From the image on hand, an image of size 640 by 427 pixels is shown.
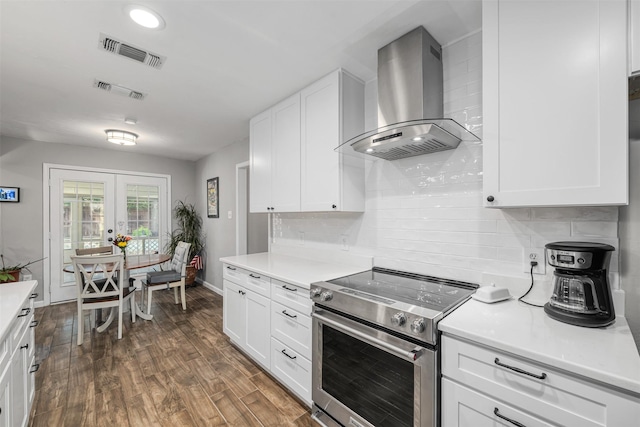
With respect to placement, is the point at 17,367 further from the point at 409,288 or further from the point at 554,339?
the point at 554,339

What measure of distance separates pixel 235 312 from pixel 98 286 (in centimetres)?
182

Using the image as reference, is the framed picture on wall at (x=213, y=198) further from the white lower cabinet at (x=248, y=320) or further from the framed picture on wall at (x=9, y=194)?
the framed picture on wall at (x=9, y=194)

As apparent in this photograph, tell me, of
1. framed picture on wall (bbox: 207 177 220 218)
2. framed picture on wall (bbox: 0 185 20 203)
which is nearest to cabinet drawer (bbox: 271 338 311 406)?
framed picture on wall (bbox: 207 177 220 218)

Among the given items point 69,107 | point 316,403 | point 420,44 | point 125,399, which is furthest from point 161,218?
point 420,44

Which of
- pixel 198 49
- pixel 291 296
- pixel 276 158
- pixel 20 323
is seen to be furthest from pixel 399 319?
pixel 198 49

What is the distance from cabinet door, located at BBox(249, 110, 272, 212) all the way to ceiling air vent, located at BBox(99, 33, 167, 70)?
106cm

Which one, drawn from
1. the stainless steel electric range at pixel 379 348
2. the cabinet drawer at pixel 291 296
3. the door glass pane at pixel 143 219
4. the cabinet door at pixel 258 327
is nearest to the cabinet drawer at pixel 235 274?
the cabinet door at pixel 258 327

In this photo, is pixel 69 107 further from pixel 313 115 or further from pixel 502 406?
pixel 502 406

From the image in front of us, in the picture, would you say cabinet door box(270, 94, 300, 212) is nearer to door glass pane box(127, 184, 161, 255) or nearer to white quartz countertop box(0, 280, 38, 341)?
white quartz countertop box(0, 280, 38, 341)

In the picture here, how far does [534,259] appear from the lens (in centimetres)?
149

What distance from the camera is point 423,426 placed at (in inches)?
48.8

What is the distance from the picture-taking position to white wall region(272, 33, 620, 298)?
145 cm

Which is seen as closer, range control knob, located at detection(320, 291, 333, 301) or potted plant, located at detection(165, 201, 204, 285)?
range control knob, located at detection(320, 291, 333, 301)

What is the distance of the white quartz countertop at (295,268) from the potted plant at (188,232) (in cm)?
281
